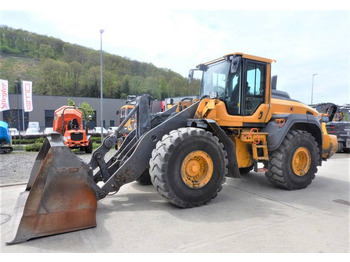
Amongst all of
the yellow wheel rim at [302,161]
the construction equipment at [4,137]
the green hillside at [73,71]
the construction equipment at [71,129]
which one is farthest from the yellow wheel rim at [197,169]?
the green hillside at [73,71]

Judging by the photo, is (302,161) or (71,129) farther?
(71,129)

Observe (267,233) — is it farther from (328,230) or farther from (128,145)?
(128,145)

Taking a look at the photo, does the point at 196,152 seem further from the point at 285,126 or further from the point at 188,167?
the point at 285,126

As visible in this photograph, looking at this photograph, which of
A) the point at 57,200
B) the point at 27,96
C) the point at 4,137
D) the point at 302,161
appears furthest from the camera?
the point at 27,96

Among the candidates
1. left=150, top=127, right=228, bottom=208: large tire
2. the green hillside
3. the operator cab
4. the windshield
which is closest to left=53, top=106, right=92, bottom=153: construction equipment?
the windshield

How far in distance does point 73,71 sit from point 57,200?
8473 centimetres

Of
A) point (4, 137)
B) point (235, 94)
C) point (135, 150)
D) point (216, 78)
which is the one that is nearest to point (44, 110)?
point (4, 137)

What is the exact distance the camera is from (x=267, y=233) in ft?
10.8

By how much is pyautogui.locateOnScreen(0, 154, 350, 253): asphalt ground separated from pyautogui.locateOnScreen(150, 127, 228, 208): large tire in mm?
275

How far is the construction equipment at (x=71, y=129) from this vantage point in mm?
11992

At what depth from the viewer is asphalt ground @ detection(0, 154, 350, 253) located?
115 inches

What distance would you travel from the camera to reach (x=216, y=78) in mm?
5531
